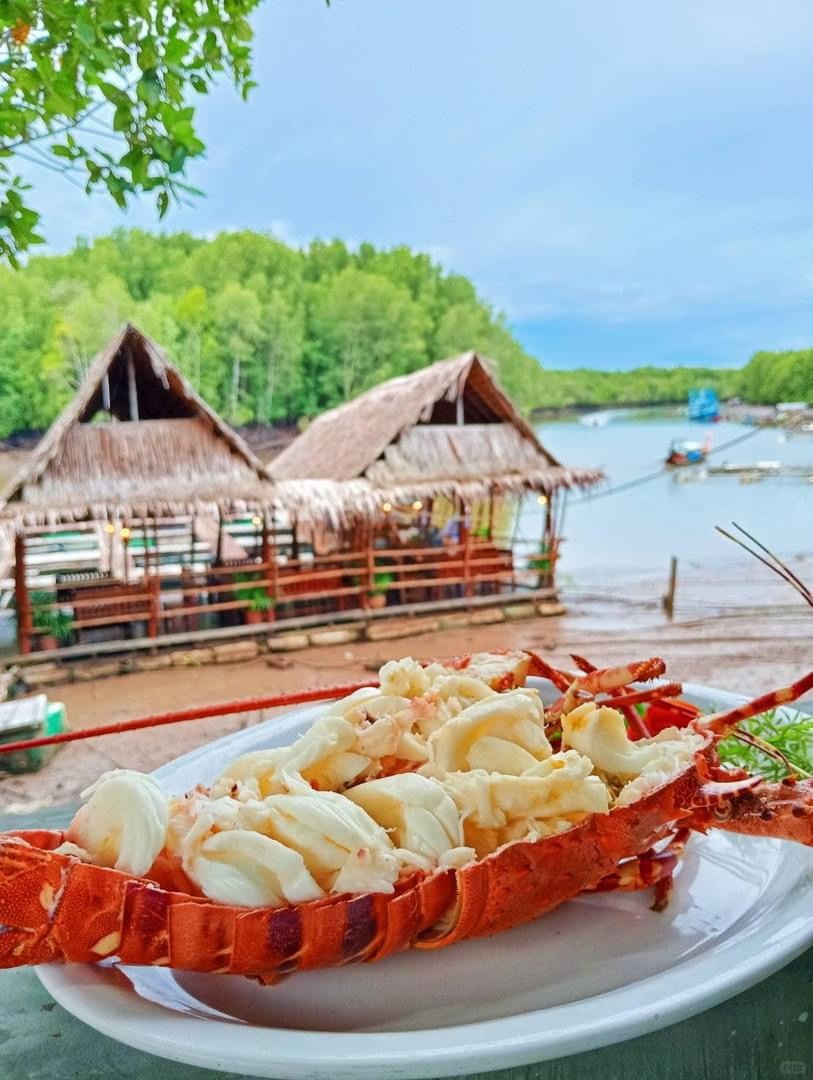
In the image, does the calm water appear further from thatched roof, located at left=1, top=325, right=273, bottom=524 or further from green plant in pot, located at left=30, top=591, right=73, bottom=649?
green plant in pot, located at left=30, top=591, right=73, bottom=649

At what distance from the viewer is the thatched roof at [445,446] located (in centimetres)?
673

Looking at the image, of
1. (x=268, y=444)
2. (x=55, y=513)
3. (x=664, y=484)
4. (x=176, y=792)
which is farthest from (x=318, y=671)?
(x=664, y=484)

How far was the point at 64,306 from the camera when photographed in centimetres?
1467

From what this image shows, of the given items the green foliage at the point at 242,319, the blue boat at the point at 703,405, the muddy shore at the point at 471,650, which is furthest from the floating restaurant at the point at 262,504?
the green foliage at the point at 242,319

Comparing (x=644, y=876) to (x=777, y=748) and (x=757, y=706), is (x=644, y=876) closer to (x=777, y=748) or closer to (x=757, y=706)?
(x=757, y=706)

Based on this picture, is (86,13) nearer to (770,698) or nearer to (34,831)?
(34,831)

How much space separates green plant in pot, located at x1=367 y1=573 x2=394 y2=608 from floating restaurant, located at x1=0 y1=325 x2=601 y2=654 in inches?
0.7

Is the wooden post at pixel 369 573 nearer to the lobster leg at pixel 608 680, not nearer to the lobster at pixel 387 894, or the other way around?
the lobster leg at pixel 608 680

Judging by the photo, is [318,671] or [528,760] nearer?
[528,760]

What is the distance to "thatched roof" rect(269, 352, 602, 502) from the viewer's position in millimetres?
6734

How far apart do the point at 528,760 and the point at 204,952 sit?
0.32 metres

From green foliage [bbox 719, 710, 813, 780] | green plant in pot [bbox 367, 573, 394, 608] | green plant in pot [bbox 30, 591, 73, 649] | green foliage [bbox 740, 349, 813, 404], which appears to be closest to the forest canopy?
green foliage [bbox 740, 349, 813, 404]

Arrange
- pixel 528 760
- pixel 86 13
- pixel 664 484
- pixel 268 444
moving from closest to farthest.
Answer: pixel 528 760
pixel 86 13
pixel 268 444
pixel 664 484

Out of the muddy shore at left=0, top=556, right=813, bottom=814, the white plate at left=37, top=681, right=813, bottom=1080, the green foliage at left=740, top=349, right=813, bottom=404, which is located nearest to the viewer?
the white plate at left=37, top=681, right=813, bottom=1080
